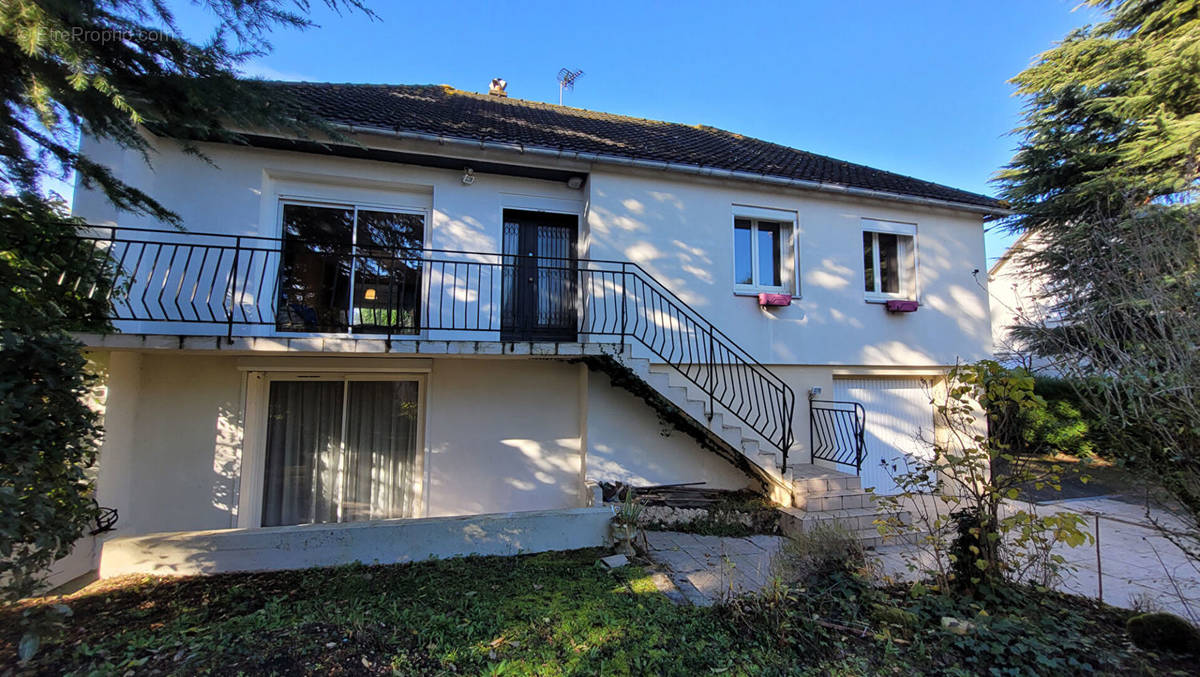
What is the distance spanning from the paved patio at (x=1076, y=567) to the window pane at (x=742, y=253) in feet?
12.7

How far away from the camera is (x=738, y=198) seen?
7.25m

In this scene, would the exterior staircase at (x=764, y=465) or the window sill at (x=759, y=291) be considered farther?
the window sill at (x=759, y=291)

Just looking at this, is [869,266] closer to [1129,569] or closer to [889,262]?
[889,262]

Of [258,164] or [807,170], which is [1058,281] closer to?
[807,170]

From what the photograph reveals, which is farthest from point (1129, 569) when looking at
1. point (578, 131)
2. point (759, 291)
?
point (578, 131)

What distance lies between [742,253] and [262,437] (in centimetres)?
734

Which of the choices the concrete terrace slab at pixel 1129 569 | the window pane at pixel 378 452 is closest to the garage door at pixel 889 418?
the concrete terrace slab at pixel 1129 569

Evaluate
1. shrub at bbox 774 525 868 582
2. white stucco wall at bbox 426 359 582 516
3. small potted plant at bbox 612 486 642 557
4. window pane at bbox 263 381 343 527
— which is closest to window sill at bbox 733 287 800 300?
white stucco wall at bbox 426 359 582 516

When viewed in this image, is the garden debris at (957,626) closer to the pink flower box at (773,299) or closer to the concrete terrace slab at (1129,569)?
the concrete terrace slab at (1129,569)

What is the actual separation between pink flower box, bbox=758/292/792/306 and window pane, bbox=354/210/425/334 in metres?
5.08

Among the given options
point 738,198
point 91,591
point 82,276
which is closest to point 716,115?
point 738,198

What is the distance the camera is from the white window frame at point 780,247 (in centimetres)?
727

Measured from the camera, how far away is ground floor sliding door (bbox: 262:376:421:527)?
5.83 metres

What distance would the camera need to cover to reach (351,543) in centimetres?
450
